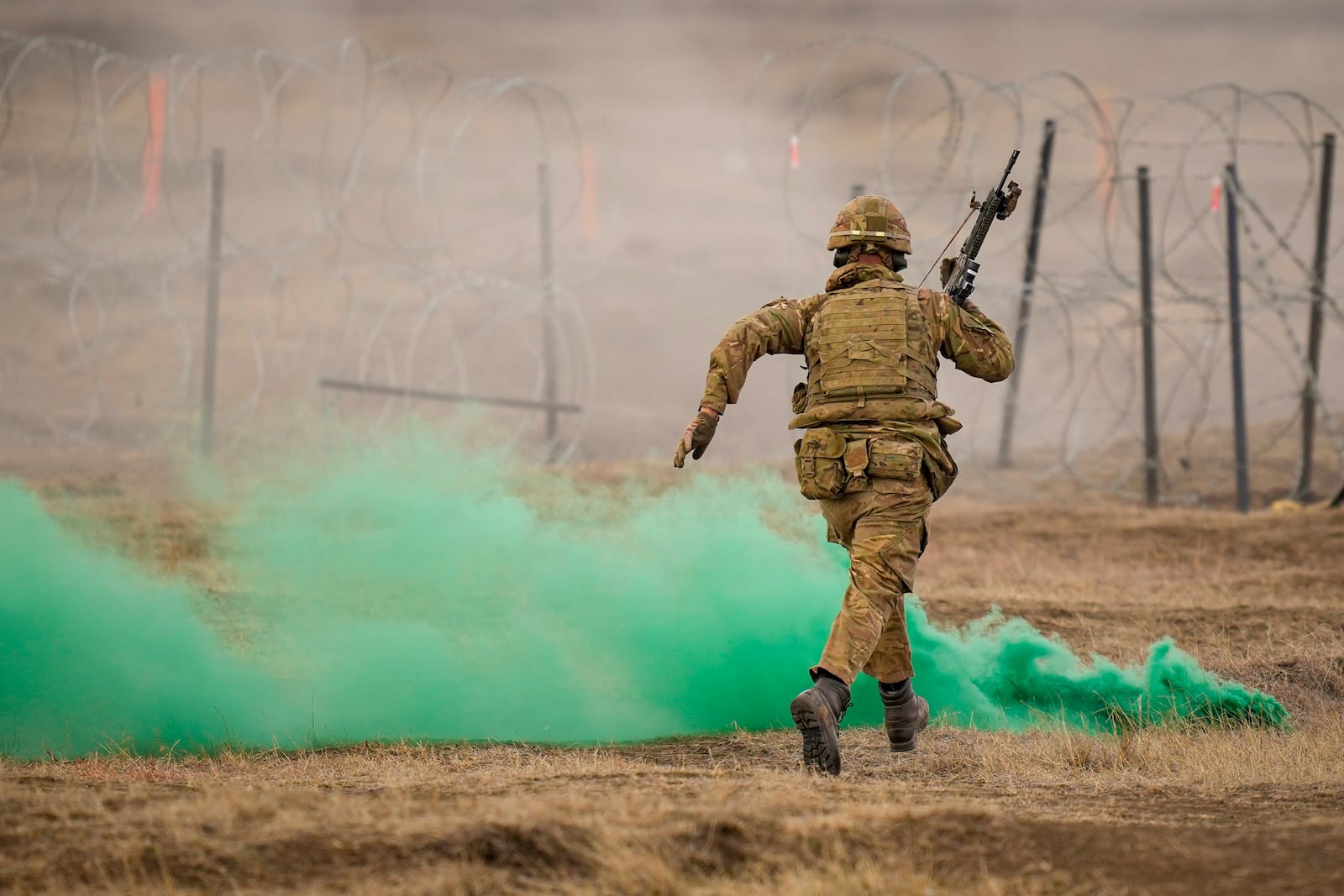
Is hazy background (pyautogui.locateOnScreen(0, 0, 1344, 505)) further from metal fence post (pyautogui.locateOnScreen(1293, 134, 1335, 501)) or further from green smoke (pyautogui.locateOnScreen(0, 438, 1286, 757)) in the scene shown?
green smoke (pyautogui.locateOnScreen(0, 438, 1286, 757))

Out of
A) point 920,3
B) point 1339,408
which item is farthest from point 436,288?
point 1339,408

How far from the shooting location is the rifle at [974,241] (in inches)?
243

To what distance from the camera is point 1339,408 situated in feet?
93.0

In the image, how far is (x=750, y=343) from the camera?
6.02 meters

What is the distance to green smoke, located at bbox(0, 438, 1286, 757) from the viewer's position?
20.7 feet

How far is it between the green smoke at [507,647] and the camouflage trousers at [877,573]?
98 cm

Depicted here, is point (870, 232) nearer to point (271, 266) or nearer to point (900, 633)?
point (900, 633)

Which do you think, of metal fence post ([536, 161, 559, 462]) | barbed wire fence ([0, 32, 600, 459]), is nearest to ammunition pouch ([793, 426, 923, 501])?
metal fence post ([536, 161, 559, 462])

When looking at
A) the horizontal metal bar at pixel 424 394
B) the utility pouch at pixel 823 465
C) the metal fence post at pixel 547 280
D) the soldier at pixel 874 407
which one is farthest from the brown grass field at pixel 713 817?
the metal fence post at pixel 547 280

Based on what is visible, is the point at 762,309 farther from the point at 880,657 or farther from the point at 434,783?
the point at 434,783

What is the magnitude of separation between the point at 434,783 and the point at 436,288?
79.7 ft

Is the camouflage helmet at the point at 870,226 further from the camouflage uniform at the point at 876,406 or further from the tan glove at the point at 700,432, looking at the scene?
the tan glove at the point at 700,432

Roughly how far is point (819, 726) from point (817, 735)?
34mm

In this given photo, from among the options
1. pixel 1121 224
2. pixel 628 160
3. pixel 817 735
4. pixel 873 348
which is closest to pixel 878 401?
pixel 873 348
